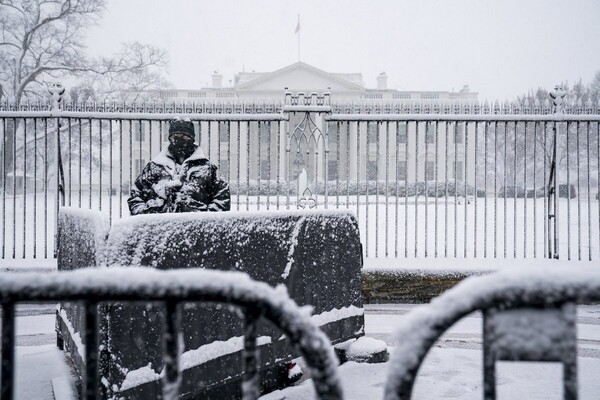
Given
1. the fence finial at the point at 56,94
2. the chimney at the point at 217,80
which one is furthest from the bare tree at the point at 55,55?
the chimney at the point at 217,80

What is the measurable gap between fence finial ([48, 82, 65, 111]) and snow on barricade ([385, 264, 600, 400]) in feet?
25.0

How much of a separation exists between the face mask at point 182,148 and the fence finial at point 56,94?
3373 mm

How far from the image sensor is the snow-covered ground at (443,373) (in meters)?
3.78

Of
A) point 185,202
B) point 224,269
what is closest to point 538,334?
point 224,269

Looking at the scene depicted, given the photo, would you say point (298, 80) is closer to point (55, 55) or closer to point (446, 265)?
point (55, 55)

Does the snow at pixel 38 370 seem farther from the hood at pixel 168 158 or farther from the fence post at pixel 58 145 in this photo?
the fence post at pixel 58 145

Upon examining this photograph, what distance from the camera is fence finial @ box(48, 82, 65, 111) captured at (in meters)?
7.62

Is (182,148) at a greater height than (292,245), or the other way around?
(182,148)

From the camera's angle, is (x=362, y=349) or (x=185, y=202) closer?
(x=362, y=349)

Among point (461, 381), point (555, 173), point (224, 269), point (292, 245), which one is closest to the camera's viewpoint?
point (224, 269)

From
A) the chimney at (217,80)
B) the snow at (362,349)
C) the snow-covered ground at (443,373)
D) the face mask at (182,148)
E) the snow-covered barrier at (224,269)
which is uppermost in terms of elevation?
the chimney at (217,80)

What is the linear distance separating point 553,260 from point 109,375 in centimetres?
684

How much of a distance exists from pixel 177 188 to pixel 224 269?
1.98 m

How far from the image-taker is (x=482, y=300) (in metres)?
1.25
